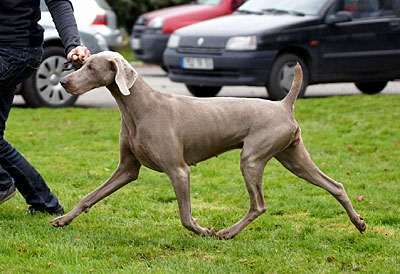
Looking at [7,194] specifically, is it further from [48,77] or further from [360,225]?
[48,77]

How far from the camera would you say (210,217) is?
17.7 ft

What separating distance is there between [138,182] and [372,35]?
5979 millimetres

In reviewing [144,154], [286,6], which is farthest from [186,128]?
[286,6]

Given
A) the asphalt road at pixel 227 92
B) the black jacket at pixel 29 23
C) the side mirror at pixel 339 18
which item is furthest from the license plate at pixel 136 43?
the black jacket at pixel 29 23

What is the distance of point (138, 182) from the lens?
661 centimetres

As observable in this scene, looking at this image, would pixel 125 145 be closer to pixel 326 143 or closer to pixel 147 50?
pixel 326 143

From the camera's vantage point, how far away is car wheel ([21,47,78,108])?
10.3 meters

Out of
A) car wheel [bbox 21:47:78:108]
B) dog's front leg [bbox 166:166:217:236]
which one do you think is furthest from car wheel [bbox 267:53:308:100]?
dog's front leg [bbox 166:166:217:236]

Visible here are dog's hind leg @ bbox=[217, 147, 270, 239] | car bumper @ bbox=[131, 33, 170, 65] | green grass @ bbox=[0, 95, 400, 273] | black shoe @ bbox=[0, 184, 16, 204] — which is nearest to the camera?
green grass @ bbox=[0, 95, 400, 273]

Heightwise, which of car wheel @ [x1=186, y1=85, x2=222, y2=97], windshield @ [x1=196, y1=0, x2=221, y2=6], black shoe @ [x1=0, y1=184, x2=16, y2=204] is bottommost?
car wheel @ [x1=186, y1=85, x2=222, y2=97]

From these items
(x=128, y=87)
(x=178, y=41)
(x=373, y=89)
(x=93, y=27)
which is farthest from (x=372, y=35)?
(x=128, y=87)

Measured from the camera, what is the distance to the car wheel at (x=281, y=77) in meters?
10.7

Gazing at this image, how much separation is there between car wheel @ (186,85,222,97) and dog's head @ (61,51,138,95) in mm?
7662

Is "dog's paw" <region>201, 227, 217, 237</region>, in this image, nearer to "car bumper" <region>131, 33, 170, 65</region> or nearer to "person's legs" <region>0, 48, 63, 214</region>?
"person's legs" <region>0, 48, 63, 214</region>
